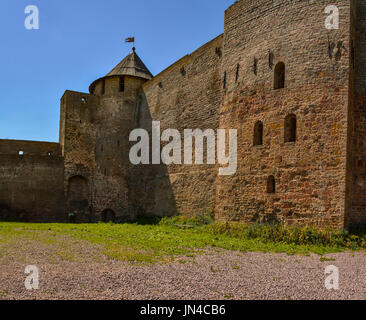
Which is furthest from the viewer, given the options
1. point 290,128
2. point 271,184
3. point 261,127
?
point 261,127

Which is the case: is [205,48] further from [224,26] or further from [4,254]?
[4,254]

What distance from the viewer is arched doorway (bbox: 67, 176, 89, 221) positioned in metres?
A: 19.7

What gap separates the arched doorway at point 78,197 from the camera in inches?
774

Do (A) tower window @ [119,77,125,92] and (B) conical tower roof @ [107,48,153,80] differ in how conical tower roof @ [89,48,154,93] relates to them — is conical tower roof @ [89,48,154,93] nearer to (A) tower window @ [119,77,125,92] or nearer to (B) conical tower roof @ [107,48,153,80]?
(B) conical tower roof @ [107,48,153,80]

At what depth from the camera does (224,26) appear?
14.3 meters

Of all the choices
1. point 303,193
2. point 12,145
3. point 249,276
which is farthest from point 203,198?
point 12,145

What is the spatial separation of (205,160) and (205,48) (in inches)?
194

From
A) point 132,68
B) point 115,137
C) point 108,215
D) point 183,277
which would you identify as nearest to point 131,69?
point 132,68

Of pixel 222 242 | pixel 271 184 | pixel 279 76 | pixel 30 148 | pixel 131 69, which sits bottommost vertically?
pixel 222 242

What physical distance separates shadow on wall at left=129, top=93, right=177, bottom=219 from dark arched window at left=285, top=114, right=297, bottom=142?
22.9ft

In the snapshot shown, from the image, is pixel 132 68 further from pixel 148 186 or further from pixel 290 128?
pixel 290 128

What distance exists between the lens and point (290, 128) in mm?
11484

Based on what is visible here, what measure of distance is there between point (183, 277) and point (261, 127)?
7.41 meters
